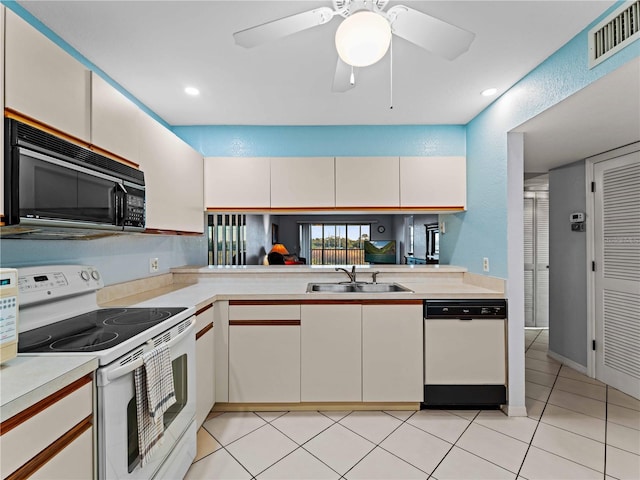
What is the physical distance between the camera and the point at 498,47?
5.71ft

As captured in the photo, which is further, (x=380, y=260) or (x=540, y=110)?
(x=380, y=260)

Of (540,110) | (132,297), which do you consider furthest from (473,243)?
(132,297)

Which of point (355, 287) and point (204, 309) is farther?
point (355, 287)

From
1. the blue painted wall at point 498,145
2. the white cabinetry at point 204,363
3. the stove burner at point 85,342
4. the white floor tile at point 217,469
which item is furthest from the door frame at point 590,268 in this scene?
the stove burner at point 85,342

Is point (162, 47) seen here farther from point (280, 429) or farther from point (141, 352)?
point (280, 429)

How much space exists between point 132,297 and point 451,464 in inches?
89.3

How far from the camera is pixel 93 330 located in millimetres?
1346

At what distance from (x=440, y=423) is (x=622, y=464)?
96 cm

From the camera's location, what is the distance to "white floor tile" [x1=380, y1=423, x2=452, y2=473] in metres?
1.73

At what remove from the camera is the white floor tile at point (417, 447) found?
5.67 ft

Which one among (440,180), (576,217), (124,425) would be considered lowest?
(124,425)

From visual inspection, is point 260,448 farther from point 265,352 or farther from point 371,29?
point 371,29

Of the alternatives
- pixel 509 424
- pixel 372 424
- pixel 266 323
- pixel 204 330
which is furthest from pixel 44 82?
pixel 509 424

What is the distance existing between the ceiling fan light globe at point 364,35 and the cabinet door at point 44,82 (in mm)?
1149
